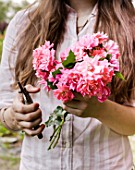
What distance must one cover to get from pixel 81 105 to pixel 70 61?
0.19 meters

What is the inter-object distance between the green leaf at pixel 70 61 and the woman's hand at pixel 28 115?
28cm

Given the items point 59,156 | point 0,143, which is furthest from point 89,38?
point 0,143

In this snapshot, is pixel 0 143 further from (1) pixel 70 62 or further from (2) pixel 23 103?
(1) pixel 70 62

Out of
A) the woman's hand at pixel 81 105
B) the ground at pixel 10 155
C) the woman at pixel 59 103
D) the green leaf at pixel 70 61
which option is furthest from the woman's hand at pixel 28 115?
the ground at pixel 10 155

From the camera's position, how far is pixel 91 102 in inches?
56.7

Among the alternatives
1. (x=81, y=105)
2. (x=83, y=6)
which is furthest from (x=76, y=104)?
(x=83, y=6)

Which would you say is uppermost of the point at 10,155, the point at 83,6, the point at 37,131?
the point at 83,6

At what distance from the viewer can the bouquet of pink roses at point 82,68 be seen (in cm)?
126

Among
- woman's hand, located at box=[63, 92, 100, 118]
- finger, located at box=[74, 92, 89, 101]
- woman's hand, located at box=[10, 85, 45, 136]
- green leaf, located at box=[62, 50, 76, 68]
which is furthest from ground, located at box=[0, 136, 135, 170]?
green leaf, located at box=[62, 50, 76, 68]

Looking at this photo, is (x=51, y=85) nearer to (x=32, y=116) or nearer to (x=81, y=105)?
(x=81, y=105)

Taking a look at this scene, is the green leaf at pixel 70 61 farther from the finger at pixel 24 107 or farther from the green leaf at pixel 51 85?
the finger at pixel 24 107

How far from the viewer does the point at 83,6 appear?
1.88 metres

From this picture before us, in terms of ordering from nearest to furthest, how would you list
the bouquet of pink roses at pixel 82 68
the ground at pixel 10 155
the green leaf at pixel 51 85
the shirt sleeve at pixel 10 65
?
the bouquet of pink roses at pixel 82 68 → the green leaf at pixel 51 85 → the shirt sleeve at pixel 10 65 → the ground at pixel 10 155

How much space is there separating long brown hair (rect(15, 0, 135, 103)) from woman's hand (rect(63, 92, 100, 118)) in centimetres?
29
